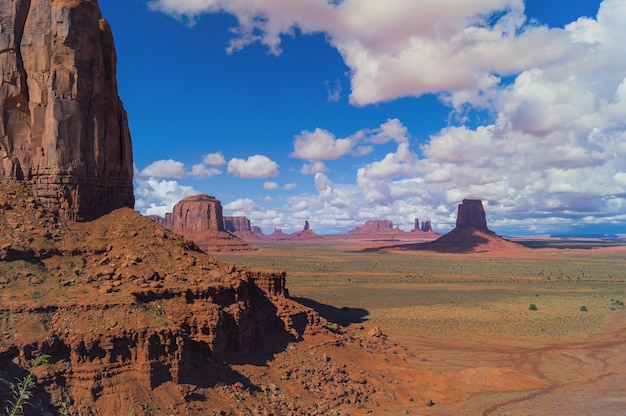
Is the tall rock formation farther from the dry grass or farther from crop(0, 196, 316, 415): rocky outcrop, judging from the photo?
the dry grass

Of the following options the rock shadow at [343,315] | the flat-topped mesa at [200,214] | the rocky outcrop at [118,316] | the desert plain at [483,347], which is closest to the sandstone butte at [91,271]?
the rocky outcrop at [118,316]

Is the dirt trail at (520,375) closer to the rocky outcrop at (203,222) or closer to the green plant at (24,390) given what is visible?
the green plant at (24,390)

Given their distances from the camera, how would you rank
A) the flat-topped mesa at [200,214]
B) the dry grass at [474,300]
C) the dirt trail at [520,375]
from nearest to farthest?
the dirt trail at [520,375] → the dry grass at [474,300] → the flat-topped mesa at [200,214]

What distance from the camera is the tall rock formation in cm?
2447

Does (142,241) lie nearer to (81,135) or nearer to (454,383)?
(81,135)

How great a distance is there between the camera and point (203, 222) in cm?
18238

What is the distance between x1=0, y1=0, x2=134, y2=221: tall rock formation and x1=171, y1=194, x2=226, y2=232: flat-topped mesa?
6237 inches

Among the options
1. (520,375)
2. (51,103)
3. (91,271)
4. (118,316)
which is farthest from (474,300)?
(51,103)

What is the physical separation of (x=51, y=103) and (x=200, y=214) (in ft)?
533

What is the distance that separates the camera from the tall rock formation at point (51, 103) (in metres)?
24.5

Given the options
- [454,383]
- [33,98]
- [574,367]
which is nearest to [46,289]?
[33,98]

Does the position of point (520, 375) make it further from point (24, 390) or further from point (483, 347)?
point (24, 390)

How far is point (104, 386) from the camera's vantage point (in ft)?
53.1

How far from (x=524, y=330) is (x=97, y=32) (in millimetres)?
44845
